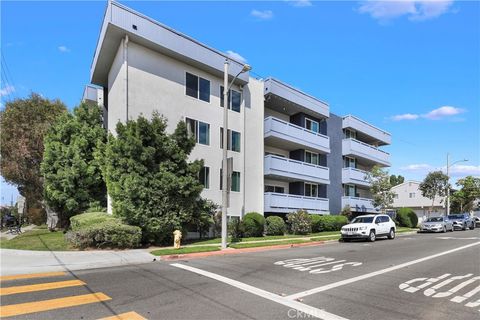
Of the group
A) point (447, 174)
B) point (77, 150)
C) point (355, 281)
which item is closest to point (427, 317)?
point (355, 281)

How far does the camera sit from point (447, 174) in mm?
48281

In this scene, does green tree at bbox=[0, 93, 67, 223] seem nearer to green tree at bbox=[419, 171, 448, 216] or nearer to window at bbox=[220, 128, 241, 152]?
window at bbox=[220, 128, 241, 152]

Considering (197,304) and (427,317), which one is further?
(197,304)

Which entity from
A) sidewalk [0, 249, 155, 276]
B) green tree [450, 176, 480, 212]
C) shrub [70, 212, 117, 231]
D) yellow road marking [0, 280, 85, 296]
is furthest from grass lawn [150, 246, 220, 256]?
green tree [450, 176, 480, 212]

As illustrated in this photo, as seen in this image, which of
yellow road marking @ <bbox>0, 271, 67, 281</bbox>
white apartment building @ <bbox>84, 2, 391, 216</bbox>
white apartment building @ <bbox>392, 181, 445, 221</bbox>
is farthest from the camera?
white apartment building @ <bbox>392, 181, 445, 221</bbox>

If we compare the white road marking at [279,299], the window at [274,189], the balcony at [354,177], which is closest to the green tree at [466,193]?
the balcony at [354,177]

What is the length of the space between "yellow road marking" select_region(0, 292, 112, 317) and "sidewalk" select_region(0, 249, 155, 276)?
413cm

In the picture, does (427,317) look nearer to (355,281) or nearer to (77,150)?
(355,281)

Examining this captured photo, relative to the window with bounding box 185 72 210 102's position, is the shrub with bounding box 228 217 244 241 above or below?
below

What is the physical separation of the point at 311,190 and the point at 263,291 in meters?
24.5

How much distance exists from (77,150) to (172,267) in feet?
46.9

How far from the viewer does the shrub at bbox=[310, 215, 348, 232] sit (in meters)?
29.1

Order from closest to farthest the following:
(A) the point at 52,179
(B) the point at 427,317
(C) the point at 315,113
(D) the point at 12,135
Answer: (B) the point at 427,317 < (A) the point at 52,179 < (D) the point at 12,135 < (C) the point at 315,113

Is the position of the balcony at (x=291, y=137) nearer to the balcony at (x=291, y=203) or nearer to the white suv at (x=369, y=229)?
the balcony at (x=291, y=203)
